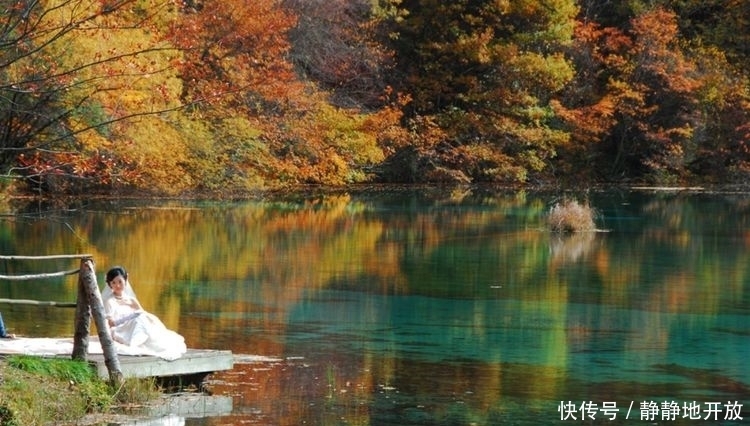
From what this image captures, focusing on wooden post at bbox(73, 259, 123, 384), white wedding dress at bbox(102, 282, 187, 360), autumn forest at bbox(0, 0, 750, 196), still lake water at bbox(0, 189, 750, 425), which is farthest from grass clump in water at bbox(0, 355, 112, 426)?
autumn forest at bbox(0, 0, 750, 196)

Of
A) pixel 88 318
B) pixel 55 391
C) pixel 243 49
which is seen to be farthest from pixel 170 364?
pixel 243 49

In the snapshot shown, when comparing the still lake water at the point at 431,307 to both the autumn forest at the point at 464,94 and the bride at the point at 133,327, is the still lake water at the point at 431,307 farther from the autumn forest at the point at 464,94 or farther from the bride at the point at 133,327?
the autumn forest at the point at 464,94

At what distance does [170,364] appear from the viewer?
1126 centimetres

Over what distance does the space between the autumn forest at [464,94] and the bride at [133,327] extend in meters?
26.2

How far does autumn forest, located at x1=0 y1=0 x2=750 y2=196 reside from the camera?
40812 mm

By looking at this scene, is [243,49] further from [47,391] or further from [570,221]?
[47,391]

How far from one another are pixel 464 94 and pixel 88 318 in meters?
38.9

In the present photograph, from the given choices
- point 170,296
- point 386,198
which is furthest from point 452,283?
point 386,198

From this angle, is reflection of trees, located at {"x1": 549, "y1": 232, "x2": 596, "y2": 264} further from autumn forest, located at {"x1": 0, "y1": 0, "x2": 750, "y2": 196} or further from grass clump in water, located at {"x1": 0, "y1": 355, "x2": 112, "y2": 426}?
grass clump in water, located at {"x1": 0, "y1": 355, "x2": 112, "y2": 426}

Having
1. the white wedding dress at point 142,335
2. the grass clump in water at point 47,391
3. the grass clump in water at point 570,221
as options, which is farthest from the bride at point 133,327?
the grass clump in water at point 570,221

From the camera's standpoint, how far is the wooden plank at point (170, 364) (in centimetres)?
1092

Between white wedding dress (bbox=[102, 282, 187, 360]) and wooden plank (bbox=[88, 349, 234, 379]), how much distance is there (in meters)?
0.07

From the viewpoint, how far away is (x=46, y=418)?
9953 millimetres

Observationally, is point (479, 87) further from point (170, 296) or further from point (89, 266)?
point (89, 266)
